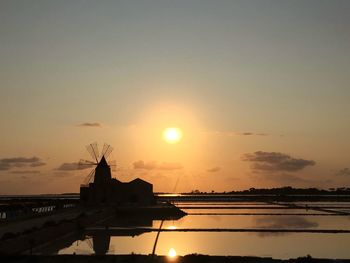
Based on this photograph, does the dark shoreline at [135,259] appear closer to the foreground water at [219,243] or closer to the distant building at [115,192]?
the foreground water at [219,243]

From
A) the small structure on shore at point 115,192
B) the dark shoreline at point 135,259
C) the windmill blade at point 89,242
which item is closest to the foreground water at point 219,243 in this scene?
the windmill blade at point 89,242

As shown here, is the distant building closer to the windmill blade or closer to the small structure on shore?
the small structure on shore

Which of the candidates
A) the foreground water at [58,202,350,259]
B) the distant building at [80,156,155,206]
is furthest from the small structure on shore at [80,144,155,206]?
the foreground water at [58,202,350,259]

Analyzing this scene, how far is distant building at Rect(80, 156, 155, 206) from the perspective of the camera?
2152 inches

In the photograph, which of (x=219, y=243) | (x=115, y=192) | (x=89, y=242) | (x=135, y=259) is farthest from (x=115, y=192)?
(x=135, y=259)

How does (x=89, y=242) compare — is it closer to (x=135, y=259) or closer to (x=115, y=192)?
(x=135, y=259)

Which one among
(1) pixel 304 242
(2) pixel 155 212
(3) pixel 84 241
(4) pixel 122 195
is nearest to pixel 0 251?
(3) pixel 84 241

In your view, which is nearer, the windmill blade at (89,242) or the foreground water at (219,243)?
the foreground water at (219,243)

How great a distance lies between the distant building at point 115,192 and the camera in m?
54.7

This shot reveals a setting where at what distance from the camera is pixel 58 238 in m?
26.5

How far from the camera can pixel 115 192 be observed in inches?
2179

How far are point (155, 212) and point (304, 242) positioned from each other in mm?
24891

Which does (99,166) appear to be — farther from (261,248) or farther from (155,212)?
(261,248)

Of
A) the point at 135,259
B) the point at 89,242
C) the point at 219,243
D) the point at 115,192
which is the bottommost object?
the point at 135,259
